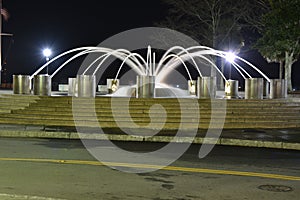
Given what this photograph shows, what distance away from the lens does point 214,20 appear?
45.5 meters

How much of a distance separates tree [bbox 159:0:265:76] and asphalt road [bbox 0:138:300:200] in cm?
3244

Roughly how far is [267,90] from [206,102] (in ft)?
38.7

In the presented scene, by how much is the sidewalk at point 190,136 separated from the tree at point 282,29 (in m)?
15.4

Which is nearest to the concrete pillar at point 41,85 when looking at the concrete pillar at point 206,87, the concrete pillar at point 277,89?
the concrete pillar at point 206,87

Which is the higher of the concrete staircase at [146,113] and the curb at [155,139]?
the concrete staircase at [146,113]

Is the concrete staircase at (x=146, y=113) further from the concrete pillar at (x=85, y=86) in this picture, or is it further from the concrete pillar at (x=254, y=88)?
the concrete pillar at (x=254, y=88)

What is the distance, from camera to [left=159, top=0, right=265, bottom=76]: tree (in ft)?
146

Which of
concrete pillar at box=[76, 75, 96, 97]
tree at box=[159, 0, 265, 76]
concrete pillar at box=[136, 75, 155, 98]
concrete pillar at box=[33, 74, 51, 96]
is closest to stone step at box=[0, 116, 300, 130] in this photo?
concrete pillar at box=[136, 75, 155, 98]

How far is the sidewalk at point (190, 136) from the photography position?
49.9 feet

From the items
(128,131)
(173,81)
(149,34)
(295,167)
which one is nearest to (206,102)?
(128,131)

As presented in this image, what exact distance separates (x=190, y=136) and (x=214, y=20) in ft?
102

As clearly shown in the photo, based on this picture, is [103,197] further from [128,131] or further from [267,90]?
[267,90]

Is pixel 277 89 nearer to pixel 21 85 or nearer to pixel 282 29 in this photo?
pixel 282 29

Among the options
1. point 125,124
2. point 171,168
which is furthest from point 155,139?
point 171,168
